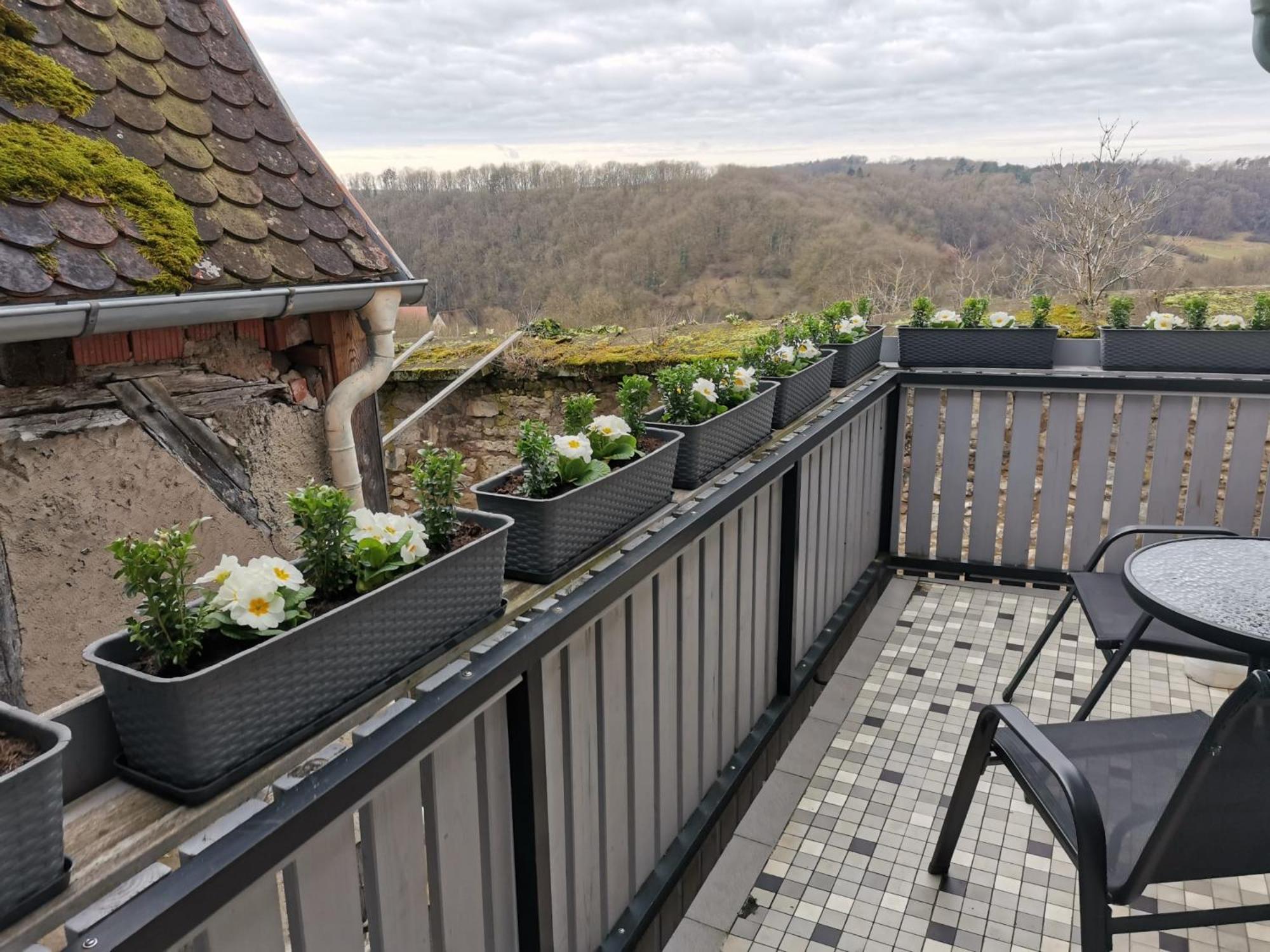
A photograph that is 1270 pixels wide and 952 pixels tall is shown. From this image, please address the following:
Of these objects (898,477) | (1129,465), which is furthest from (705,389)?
(1129,465)

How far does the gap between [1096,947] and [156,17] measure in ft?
14.6

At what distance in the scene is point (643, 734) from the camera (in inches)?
73.5

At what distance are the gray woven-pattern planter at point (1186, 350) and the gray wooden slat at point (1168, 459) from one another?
0.54ft

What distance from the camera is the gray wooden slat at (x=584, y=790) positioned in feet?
5.22

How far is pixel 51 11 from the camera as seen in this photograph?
3246 millimetres

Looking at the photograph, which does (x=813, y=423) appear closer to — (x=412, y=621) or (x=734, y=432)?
(x=734, y=432)

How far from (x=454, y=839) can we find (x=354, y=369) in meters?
3.10

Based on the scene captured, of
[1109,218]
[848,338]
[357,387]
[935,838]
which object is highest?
[1109,218]

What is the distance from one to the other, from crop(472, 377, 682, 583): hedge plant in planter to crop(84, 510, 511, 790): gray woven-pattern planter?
0.29 metres

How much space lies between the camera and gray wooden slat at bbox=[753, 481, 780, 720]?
8.18ft

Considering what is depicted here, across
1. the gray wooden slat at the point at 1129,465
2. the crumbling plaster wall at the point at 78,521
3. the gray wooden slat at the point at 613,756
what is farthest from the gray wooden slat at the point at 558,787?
the gray wooden slat at the point at 1129,465

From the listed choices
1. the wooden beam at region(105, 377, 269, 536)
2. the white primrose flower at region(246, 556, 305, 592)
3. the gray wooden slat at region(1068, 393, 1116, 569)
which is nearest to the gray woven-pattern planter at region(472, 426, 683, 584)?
the white primrose flower at region(246, 556, 305, 592)

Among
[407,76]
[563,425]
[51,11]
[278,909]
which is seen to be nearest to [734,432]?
[563,425]

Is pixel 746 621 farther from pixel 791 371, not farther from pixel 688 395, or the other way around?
pixel 791 371
